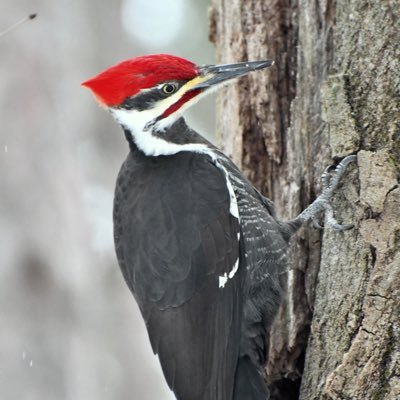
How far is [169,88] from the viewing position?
3883 millimetres

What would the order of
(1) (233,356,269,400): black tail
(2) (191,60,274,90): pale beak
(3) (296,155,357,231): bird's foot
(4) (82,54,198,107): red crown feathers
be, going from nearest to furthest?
(3) (296,155,357,231): bird's foot < (1) (233,356,269,400): black tail < (4) (82,54,198,107): red crown feathers < (2) (191,60,274,90): pale beak

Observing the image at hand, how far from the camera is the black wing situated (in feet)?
11.2

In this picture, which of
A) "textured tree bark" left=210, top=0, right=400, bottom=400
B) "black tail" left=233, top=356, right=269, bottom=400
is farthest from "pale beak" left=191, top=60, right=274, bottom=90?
"black tail" left=233, top=356, right=269, bottom=400

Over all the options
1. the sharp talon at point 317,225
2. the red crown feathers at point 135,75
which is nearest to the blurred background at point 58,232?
the red crown feathers at point 135,75

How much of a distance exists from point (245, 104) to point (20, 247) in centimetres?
243

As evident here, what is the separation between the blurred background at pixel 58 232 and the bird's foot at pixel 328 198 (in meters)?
2.81

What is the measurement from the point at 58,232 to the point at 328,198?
3.07 metres

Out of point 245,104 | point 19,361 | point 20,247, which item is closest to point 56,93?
point 20,247

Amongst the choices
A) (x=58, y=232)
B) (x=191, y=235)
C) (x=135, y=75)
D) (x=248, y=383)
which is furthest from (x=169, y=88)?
(x=58, y=232)

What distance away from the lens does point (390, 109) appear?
10.7 feet

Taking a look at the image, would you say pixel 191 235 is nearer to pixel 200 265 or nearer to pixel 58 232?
pixel 200 265

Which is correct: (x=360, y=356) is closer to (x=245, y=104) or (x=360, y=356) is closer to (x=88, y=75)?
(x=245, y=104)

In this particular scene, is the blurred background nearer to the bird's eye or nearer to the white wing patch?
the bird's eye

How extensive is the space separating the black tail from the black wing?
0.08m
